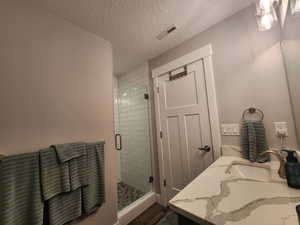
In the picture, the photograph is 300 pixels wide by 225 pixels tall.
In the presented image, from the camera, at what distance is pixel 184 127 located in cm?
177

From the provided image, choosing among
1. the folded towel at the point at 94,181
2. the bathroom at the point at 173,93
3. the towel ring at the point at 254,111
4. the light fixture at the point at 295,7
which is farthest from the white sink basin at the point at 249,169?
the folded towel at the point at 94,181

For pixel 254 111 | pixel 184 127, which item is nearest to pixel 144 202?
pixel 184 127

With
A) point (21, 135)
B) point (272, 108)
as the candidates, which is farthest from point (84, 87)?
point (272, 108)

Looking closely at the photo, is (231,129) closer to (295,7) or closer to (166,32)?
(295,7)

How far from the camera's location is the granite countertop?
0.49m

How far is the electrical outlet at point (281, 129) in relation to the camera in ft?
3.61

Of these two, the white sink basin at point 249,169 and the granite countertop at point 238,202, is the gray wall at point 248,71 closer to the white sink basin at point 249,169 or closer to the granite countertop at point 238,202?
the white sink basin at point 249,169

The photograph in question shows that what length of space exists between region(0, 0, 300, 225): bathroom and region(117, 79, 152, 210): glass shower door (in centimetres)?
21

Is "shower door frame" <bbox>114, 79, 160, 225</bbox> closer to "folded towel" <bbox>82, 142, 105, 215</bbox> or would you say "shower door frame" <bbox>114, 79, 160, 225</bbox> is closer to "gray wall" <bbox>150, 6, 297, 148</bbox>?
"folded towel" <bbox>82, 142, 105, 215</bbox>

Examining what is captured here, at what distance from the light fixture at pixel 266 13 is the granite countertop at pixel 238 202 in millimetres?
1158

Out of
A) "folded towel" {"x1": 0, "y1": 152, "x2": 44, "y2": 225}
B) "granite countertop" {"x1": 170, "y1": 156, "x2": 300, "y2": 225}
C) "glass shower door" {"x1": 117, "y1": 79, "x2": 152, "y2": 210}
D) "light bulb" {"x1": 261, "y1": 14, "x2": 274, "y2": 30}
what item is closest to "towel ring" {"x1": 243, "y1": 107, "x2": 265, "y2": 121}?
"granite countertop" {"x1": 170, "y1": 156, "x2": 300, "y2": 225}

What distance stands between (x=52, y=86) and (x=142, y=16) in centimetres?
116

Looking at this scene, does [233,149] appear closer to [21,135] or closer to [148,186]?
[148,186]

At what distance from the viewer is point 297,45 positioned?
2.63 feet
